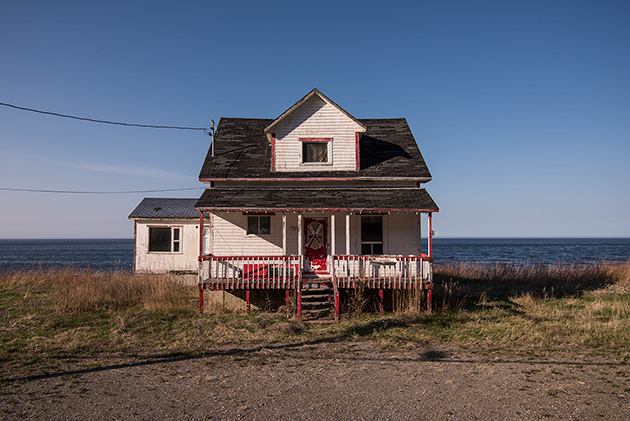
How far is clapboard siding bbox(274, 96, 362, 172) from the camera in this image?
55.0 feet

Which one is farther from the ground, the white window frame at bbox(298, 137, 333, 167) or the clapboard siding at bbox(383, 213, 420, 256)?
the white window frame at bbox(298, 137, 333, 167)

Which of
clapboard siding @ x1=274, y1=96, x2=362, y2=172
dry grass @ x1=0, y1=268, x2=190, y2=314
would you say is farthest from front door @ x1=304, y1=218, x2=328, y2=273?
dry grass @ x1=0, y1=268, x2=190, y2=314

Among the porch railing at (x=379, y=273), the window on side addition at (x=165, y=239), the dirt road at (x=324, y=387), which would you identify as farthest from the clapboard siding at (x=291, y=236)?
the dirt road at (x=324, y=387)

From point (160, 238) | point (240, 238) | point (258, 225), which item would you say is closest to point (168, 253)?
point (160, 238)

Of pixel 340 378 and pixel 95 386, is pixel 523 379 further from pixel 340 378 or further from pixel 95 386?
pixel 95 386

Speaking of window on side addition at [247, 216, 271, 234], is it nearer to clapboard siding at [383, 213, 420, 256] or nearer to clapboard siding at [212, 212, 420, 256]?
Answer: clapboard siding at [212, 212, 420, 256]

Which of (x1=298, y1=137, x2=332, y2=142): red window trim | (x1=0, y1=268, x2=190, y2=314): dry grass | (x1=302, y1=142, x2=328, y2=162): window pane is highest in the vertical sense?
(x1=298, y1=137, x2=332, y2=142): red window trim

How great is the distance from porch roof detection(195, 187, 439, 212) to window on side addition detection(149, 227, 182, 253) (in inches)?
240

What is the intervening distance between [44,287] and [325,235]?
13.6 m

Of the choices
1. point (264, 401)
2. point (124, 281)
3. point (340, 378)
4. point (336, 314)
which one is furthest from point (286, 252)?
point (264, 401)

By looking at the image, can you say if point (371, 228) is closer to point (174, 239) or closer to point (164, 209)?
point (174, 239)

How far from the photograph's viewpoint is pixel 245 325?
40.8 ft

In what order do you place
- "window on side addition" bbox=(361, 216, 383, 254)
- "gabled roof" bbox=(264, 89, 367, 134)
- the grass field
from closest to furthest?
the grass field < "window on side addition" bbox=(361, 216, 383, 254) < "gabled roof" bbox=(264, 89, 367, 134)

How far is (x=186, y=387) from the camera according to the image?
737 centimetres
